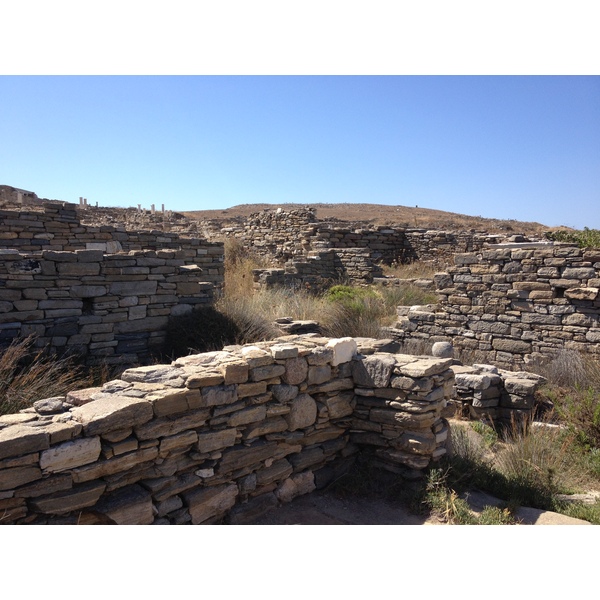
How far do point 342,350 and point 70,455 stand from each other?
2767 millimetres

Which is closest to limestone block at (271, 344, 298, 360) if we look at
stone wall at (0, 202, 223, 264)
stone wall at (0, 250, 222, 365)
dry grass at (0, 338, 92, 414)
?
dry grass at (0, 338, 92, 414)

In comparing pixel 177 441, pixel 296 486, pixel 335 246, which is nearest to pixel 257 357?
pixel 177 441

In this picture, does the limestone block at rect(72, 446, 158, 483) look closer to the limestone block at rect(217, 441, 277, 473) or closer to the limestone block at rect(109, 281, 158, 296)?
the limestone block at rect(217, 441, 277, 473)

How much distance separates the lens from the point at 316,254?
52.7 ft

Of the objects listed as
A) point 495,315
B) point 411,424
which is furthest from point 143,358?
point 495,315

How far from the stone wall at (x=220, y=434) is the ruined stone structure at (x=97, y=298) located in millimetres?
3363

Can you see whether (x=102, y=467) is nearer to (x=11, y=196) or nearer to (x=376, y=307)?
(x=376, y=307)

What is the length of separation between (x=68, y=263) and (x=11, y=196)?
1740cm

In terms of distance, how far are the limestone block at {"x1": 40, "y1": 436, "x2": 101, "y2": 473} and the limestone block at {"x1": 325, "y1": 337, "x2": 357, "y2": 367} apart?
2.45 metres

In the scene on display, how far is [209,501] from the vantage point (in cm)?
407

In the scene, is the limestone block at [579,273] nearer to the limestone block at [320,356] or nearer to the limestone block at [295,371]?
the limestone block at [320,356]

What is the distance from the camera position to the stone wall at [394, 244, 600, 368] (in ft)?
27.9

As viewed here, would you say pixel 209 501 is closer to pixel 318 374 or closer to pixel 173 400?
pixel 173 400

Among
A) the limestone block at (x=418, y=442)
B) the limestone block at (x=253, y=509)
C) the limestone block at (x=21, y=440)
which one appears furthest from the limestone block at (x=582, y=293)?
the limestone block at (x=21, y=440)
